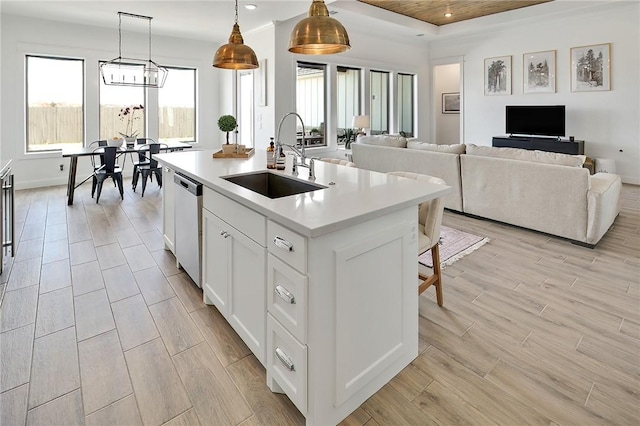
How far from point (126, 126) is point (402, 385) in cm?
734

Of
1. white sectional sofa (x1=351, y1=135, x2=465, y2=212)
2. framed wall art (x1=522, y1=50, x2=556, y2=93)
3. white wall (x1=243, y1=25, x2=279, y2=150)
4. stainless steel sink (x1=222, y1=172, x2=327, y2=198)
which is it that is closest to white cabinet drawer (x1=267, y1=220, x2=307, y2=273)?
stainless steel sink (x1=222, y1=172, x2=327, y2=198)

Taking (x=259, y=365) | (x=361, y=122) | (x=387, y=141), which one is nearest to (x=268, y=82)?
(x=361, y=122)

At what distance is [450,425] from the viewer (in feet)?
5.06

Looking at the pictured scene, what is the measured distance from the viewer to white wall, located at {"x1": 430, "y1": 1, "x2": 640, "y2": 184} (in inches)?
241

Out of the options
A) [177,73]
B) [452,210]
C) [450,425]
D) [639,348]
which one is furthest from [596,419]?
[177,73]

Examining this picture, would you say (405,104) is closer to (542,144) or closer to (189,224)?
(542,144)

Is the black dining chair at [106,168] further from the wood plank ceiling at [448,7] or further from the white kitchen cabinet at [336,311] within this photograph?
the white kitchen cabinet at [336,311]

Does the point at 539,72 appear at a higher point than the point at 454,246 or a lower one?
higher

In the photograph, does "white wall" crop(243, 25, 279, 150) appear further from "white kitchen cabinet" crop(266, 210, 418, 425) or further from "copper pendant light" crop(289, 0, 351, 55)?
"white kitchen cabinet" crop(266, 210, 418, 425)

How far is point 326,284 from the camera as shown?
1441mm

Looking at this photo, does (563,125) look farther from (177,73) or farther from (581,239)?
(177,73)

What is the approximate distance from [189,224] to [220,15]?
4174 mm

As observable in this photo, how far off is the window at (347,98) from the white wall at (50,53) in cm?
299

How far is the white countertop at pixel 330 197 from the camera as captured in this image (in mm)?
1442
